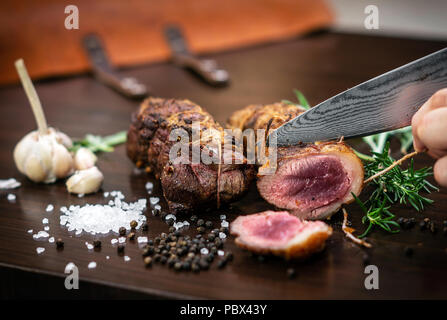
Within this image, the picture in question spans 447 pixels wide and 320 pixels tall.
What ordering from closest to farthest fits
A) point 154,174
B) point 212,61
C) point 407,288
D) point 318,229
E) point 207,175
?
point 407,288 → point 318,229 → point 207,175 → point 154,174 → point 212,61

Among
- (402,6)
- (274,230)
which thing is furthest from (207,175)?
(402,6)

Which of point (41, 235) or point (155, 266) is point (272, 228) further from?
point (41, 235)

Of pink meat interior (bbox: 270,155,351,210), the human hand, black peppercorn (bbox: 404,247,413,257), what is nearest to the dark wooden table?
black peppercorn (bbox: 404,247,413,257)

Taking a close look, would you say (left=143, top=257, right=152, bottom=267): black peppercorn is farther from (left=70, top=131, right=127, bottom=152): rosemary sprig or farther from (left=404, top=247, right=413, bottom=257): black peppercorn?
(left=70, top=131, right=127, bottom=152): rosemary sprig

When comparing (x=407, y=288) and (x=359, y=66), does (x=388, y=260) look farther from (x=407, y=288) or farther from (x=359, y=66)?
(x=359, y=66)

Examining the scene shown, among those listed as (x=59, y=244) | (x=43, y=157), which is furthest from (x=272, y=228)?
(x=43, y=157)

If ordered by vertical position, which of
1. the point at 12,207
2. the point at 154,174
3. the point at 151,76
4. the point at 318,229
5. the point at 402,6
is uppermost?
the point at 402,6
